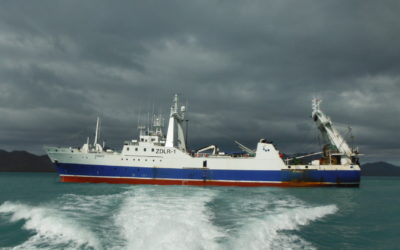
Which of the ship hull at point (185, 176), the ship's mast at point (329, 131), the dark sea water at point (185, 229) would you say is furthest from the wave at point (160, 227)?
the ship's mast at point (329, 131)

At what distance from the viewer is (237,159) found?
39.0 m

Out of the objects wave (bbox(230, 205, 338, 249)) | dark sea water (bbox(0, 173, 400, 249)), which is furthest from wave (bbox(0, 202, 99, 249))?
wave (bbox(230, 205, 338, 249))

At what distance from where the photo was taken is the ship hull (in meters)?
38.3

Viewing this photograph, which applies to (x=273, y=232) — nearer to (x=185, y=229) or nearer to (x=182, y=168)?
(x=185, y=229)

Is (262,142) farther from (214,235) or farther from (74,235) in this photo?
(74,235)

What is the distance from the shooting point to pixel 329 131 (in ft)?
145

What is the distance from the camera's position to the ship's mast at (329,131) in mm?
42062

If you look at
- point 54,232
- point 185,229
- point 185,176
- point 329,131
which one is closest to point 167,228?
point 185,229

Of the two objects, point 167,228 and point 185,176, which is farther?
point 185,176

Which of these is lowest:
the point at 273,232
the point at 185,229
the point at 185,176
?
the point at 273,232

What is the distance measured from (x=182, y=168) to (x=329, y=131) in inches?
1001

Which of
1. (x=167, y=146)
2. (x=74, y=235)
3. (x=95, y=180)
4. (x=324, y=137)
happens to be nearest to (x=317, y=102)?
(x=324, y=137)

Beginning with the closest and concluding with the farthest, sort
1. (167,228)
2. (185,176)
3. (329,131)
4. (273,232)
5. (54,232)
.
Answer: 1. (167,228)
2. (54,232)
3. (273,232)
4. (185,176)
5. (329,131)

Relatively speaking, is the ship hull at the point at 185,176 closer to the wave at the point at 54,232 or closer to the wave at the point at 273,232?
the wave at the point at 273,232
